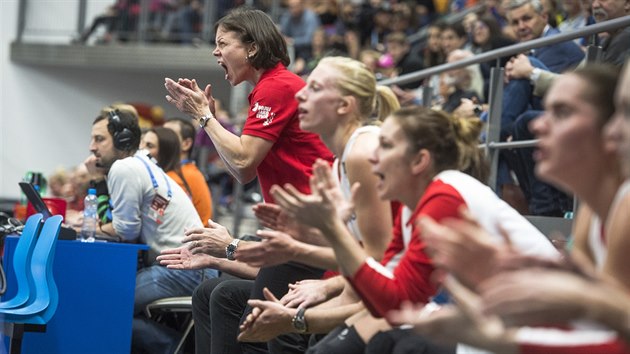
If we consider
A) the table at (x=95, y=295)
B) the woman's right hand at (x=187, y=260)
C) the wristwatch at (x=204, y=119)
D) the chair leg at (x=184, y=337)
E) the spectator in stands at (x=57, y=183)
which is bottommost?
the spectator in stands at (x=57, y=183)

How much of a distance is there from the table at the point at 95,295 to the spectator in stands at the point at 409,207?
216cm

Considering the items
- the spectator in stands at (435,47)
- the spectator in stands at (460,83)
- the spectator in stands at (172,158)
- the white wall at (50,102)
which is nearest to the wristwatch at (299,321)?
the spectator in stands at (172,158)

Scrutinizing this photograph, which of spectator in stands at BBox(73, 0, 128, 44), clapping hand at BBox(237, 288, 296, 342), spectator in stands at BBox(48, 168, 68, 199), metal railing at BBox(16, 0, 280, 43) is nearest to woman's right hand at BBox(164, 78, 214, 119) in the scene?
clapping hand at BBox(237, 288, 296, 342)

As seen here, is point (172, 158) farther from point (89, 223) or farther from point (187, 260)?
point (187, 260)

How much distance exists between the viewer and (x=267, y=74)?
13.7 feet

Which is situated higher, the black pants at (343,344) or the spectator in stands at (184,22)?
the black pants at (343,344)

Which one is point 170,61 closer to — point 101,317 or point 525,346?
point 101,317

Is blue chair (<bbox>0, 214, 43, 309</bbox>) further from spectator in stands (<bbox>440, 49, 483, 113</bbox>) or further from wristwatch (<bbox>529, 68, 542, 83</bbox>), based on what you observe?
spectator in stands (<bbox>440, 49, 483, 113</bbox>)

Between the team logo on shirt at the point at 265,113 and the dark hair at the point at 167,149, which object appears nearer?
the team logo on shirt at the point at 265,113

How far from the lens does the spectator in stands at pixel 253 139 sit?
12.9 feet

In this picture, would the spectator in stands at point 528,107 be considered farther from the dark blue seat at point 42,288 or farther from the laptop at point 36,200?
the laptop at point 36,200

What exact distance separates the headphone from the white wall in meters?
9.58

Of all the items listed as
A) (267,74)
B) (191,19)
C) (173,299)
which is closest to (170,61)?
(191,19)

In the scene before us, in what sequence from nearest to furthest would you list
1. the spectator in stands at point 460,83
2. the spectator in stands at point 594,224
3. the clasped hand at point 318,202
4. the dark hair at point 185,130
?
the spectator in stands at point 594,224, the clasped hand at point 318,202, the spectator in stands at point 460,83, the dark hair at point 185,130
